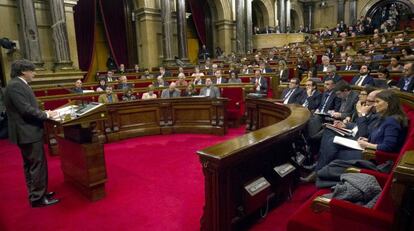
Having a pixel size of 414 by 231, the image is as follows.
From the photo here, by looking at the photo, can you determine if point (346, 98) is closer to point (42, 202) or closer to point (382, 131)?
point (382, 131)

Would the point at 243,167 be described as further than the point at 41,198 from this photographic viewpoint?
No

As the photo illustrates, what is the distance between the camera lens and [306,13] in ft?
72.4

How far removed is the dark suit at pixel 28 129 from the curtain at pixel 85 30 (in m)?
8.95

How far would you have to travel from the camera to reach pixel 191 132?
18.9ft

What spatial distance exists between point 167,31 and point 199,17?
416 centimetres

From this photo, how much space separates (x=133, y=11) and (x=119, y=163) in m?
9.28

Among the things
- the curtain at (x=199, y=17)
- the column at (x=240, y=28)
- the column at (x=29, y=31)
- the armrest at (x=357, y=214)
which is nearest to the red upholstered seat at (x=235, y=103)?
the armrest at (x=357, y=214)

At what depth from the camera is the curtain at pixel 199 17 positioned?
570 inches

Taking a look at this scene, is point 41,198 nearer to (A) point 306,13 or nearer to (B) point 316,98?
(B) point 316,98

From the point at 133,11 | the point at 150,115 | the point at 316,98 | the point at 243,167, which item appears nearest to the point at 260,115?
the point at 316,98

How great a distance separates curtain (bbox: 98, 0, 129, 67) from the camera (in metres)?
11.6

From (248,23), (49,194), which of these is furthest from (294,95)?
(248,23)

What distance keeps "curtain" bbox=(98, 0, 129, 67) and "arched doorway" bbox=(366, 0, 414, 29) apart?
45.5ft

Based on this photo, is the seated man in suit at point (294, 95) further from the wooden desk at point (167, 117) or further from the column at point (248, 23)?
the column at point (248, 23)
